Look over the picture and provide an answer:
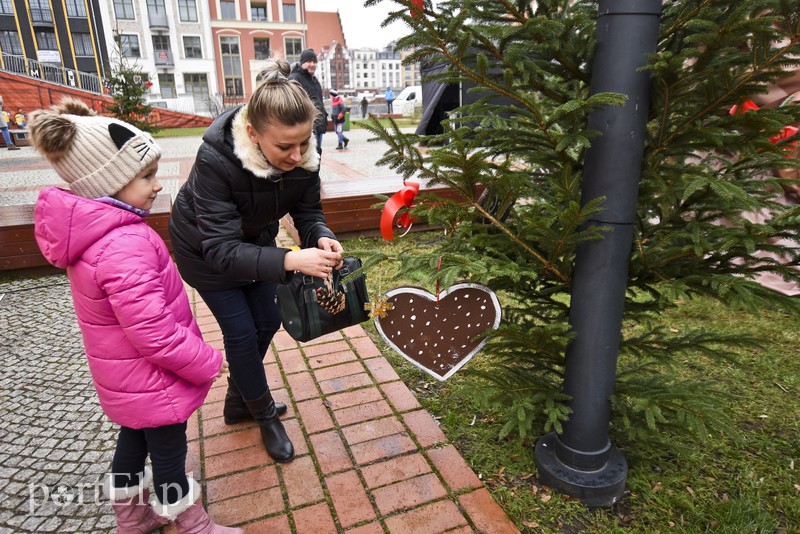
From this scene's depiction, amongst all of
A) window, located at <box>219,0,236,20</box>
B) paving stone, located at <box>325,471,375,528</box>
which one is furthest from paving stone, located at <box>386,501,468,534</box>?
window, located at <box>219,0,236,20</box>

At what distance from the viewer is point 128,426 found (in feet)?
5.66

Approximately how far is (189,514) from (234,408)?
2.43 ft

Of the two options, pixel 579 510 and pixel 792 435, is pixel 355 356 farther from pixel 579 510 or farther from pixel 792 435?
pixel 792 435

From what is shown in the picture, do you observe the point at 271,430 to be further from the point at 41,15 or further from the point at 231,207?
the point at 41,15

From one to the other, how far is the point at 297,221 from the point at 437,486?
4.35 ft

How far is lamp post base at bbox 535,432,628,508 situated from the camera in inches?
80.6

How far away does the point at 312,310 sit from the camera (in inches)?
78.9

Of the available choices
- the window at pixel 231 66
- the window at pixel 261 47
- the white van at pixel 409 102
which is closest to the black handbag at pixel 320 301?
the white van at pixel 409 102

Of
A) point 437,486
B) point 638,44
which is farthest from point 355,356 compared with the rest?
point 638,44

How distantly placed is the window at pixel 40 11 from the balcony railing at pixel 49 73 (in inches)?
524

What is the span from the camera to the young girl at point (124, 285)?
1.55 m

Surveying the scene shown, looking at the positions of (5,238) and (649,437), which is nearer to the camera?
(649,437)

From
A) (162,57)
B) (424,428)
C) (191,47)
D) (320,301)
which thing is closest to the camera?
(320,301)

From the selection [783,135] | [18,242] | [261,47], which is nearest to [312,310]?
[783,135]
